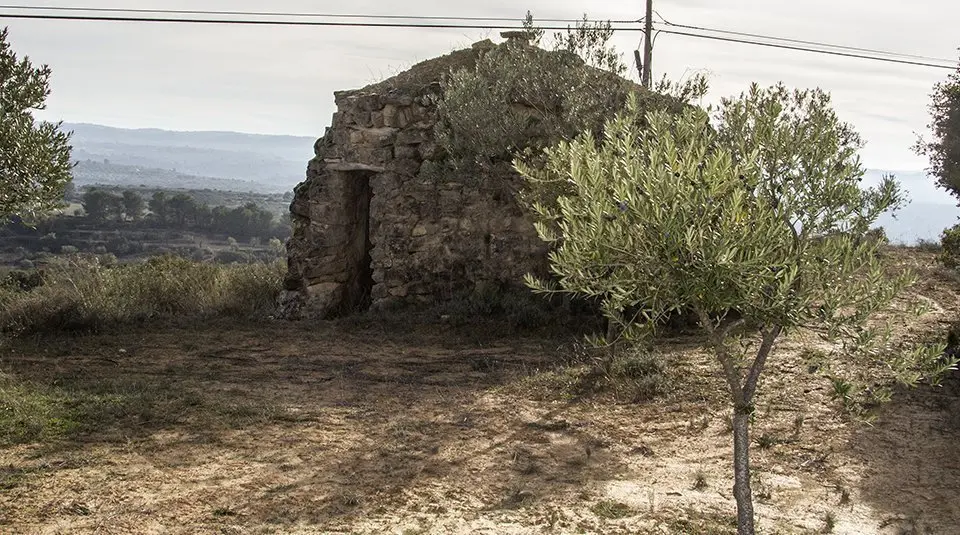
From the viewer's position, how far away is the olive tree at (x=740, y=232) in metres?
5.51

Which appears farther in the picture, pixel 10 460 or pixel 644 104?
pixel 644 104

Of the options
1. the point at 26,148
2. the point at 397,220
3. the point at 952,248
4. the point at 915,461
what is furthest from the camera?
the point at 397,220

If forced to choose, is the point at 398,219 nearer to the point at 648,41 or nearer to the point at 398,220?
Result: the point at 398,220

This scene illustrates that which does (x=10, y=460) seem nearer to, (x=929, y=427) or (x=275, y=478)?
(x=275, y=478)

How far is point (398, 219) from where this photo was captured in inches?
653

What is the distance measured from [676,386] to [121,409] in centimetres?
714

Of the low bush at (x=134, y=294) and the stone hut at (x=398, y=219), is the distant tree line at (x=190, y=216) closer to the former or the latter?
the low bush at (x=134, y=294)

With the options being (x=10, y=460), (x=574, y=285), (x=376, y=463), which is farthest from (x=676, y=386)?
(x=10, y=460)

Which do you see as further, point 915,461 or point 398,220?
point 398,220

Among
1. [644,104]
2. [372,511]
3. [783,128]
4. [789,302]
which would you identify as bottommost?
[372,511]

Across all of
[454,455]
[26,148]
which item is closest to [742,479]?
[454,455]

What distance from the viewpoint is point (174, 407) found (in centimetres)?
1027

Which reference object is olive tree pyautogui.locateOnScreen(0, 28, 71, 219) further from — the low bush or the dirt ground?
the low bush

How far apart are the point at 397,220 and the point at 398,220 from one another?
0.02 metres
